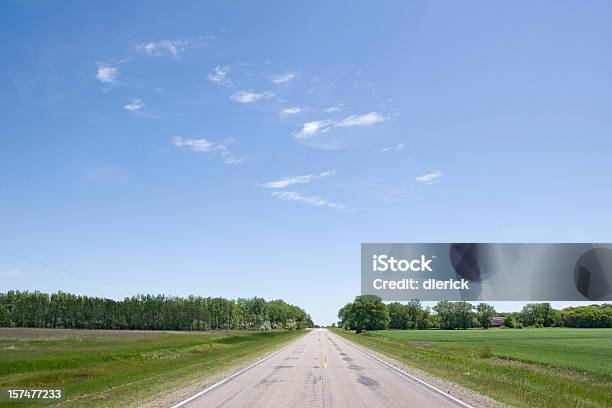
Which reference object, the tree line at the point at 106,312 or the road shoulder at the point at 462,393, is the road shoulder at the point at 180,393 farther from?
the tree line at the point at 106,312

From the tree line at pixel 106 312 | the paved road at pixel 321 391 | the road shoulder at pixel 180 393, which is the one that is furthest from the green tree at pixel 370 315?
the road shoulder at pixel 180 393

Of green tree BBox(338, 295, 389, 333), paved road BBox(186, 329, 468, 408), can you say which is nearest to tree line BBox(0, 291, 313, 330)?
green tree BBox(338, 295, 389, 333)

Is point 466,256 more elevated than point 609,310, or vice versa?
point 466,256

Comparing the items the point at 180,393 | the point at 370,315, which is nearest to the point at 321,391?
the point at 180,393

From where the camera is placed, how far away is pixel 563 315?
193250 mm

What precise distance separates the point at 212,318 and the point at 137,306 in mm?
28347

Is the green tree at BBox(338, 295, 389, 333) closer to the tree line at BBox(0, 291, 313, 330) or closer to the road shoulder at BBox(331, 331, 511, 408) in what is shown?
the tree line at BBox(0, 291, 313, 330)

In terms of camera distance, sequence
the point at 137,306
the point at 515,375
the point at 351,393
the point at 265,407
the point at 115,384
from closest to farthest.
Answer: the point at 265,407
the point at 351,393
the point at 115,384
the point at 515,375
the point at 137,306

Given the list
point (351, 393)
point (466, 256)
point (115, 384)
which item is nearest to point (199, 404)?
point (351, 393)

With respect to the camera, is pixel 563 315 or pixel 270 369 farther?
pixel 563 315

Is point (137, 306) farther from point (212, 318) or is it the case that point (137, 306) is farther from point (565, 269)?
point (565, 269)

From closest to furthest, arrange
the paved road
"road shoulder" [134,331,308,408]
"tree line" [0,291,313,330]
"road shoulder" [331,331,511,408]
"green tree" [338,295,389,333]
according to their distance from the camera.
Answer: "road shoulder" [134,331,308,408] < the paved road < "road shoulder" [331,331,511,408] < "green tree" [338,295,389,333] < "tree line" [0,291,313,330]

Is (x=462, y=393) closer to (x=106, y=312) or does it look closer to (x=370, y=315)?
(x=370, y=315)

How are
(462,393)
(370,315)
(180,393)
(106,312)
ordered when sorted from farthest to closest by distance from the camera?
(106,312) → (370,315) → (462,393) → (180,393)
